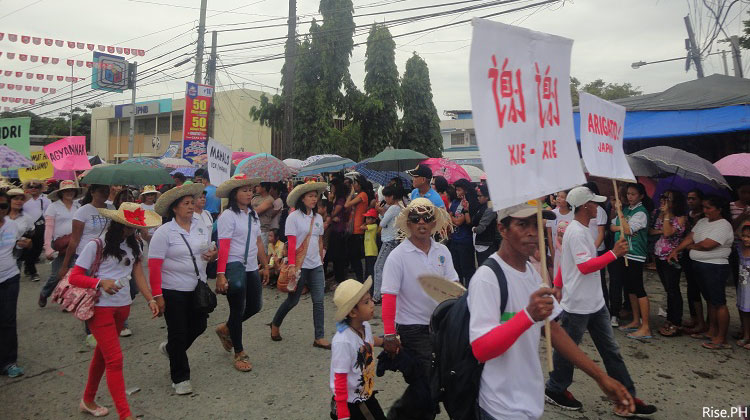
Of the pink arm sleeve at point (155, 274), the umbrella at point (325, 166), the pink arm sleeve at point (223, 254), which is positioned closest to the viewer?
the pink arm sleeve at point (155, 274)

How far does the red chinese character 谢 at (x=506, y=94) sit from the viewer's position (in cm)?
210

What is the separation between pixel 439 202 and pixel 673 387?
3.26m

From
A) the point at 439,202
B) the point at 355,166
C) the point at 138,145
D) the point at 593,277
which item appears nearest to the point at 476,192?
the point at 439,202

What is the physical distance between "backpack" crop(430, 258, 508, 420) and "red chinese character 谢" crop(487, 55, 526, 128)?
0.65m

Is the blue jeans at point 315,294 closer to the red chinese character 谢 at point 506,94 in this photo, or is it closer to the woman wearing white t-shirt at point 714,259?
the red chinese character 谢 at point 506,94

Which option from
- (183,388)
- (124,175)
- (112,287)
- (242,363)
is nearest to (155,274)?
(112,287)

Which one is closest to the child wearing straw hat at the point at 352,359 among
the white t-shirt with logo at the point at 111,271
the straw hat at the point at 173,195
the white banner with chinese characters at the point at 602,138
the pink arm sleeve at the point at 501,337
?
the pink arm sleeve at the point at 501,337

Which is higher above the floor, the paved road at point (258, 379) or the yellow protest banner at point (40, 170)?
the yellow protest banner at point (40, 170)

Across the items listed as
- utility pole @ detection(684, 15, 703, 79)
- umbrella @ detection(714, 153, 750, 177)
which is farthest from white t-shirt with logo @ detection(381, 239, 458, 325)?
utility pole @ detection(684, 15, 703, 79)

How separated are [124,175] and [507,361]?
5801 millimetres

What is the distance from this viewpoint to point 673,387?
4.70m

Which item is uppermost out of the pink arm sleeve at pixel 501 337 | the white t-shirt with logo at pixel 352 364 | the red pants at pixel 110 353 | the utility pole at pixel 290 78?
the utility pole at pixel 290 78

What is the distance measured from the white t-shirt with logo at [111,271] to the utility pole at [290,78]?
10.7 m

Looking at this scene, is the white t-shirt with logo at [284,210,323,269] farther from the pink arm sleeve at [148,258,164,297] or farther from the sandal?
the pink arm sleeve at [148,258,164,297]
